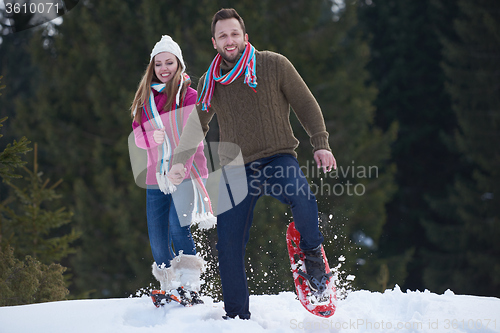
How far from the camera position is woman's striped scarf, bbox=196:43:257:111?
2750 mm

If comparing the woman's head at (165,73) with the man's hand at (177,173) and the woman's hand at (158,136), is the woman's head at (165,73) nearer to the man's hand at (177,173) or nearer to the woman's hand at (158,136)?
the woman's hand at (158,136)

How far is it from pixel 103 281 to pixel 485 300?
8.93m

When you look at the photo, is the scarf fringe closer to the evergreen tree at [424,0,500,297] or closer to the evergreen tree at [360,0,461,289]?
A: the evergreen tree at [424,0,500,297]

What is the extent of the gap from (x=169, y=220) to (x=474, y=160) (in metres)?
11.7

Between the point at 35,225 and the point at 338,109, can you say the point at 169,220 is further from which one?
the point at 338,109

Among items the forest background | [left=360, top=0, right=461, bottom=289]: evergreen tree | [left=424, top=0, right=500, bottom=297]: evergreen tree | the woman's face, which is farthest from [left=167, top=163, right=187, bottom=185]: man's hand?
[left=360, top=0, right=461, bottom=289]: evergreen tree

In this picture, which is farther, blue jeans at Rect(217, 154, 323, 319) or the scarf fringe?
the scarf fringe

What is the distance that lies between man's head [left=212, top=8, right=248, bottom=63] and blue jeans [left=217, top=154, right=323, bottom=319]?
2.13ft

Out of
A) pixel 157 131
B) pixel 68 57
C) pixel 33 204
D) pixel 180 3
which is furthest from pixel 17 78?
pixel 157 131

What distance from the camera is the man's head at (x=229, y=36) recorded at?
9.25 feet

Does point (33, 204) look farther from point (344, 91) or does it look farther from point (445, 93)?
point (445, 93)

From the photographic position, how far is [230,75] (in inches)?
110

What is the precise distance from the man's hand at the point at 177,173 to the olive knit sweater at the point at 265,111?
1.03ft

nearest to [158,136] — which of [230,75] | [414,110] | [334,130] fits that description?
[230,75]
